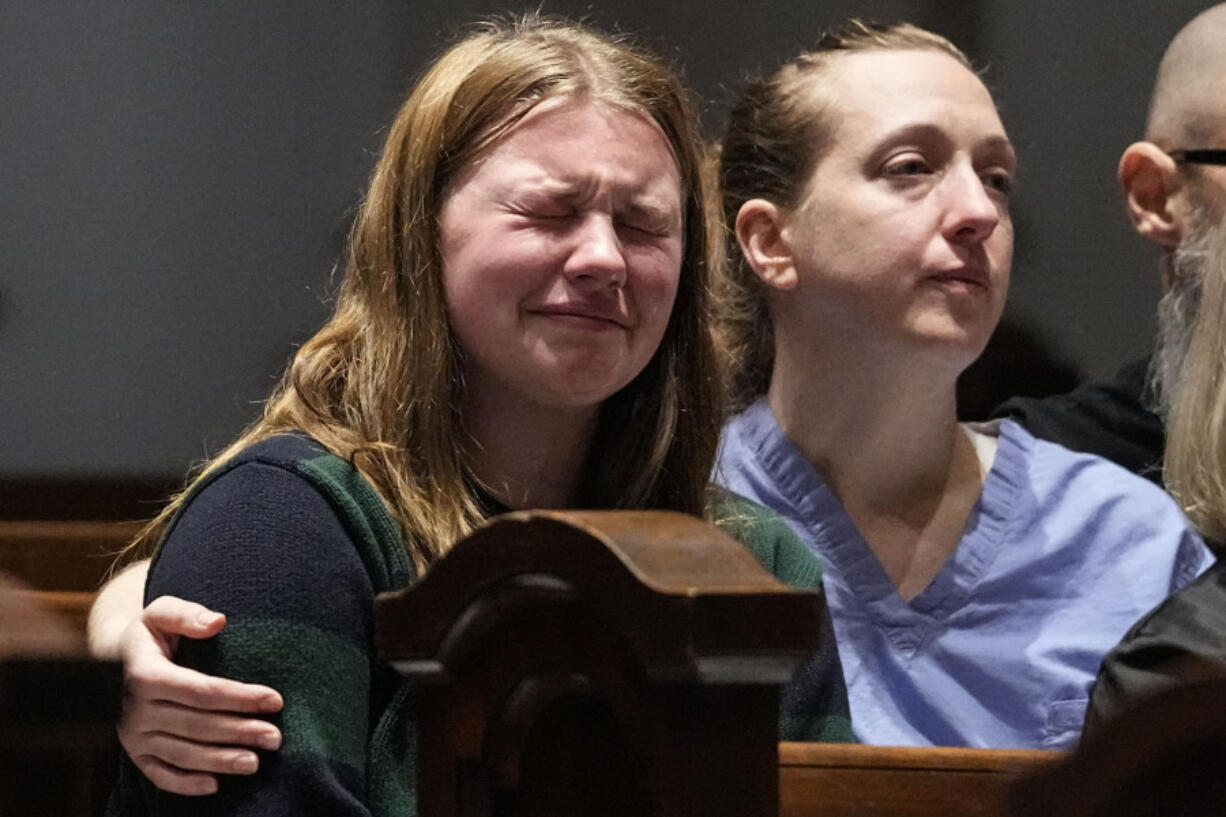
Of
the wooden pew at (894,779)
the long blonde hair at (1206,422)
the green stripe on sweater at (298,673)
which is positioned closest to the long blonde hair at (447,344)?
the green stripe on sweater at (298,673)

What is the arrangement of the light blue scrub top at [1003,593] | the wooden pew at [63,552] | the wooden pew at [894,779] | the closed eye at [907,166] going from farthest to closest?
1. the wooden pew at [63,552]
2. the closed eye at [907,166]
3. the light blue scrub top at [1003,593]
4. the wooden pew at [894,779]

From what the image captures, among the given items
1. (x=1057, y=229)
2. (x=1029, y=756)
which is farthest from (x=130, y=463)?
(x=1029, y=756)

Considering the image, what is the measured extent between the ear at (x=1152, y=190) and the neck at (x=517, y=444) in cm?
102

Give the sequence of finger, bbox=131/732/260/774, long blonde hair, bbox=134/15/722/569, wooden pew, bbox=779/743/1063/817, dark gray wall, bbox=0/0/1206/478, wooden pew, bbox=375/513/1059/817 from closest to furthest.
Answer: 1. wooden pew, bbox=375/513/1059/817
2. finger, bbox=131/732/260/774
3. wooden pew, bbox=779/743/1063/817
4. long blonde hair, bbox=134/15/722/569
5. dark gray wall, bbox=0/0/1206/478

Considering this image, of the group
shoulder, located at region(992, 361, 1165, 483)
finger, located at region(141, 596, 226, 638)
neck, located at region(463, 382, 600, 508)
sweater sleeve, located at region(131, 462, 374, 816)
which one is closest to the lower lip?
shoulder, located at region(992, 361, 1165, 483)


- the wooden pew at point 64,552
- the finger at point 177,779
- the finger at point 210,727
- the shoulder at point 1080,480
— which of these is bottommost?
the wooden pew at point 64,552

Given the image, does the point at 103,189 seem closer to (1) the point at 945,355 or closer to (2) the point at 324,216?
(2) the point at 324,216

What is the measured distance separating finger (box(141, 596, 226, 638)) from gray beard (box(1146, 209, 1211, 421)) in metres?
1.21

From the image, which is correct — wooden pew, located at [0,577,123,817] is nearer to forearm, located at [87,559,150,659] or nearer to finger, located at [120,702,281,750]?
finger, located at [120,702,281,750]

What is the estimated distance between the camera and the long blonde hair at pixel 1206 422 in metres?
1.36

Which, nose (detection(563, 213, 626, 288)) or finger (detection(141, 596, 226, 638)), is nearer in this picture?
finger (detection(141, 596, 226, 638))

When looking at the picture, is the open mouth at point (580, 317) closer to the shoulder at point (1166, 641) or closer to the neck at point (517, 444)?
the neck at point (517, 444)

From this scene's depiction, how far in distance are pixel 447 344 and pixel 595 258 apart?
0.13 m

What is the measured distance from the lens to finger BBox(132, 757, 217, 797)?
1.02 m
